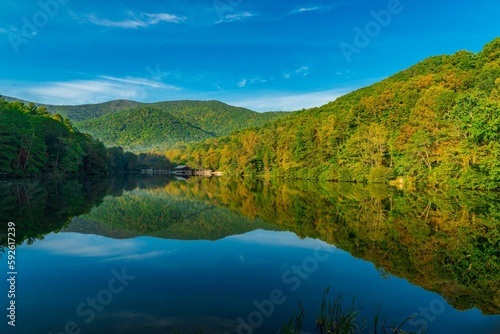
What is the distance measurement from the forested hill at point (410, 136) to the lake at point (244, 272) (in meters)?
23.3

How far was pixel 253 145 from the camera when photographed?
106 m

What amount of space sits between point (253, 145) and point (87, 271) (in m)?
96.6

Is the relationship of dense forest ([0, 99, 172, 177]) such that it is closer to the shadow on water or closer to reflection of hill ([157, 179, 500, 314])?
the shadow on water

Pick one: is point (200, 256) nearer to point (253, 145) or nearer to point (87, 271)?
point (87, 271)

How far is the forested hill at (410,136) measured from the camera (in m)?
39.0

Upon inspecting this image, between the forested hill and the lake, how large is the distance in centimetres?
2330

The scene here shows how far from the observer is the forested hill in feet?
128

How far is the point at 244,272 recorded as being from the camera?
10578 mm

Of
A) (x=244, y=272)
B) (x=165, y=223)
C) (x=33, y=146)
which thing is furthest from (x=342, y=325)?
(x=33, y=146)

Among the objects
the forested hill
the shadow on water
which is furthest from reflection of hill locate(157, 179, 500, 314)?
the forested hill

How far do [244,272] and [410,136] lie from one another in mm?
53027

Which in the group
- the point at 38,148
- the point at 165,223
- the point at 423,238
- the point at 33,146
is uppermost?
the point at 33,146

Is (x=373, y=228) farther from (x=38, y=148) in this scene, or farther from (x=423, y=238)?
(x=38, y=148)

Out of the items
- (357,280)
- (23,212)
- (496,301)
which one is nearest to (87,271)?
(357,280)
